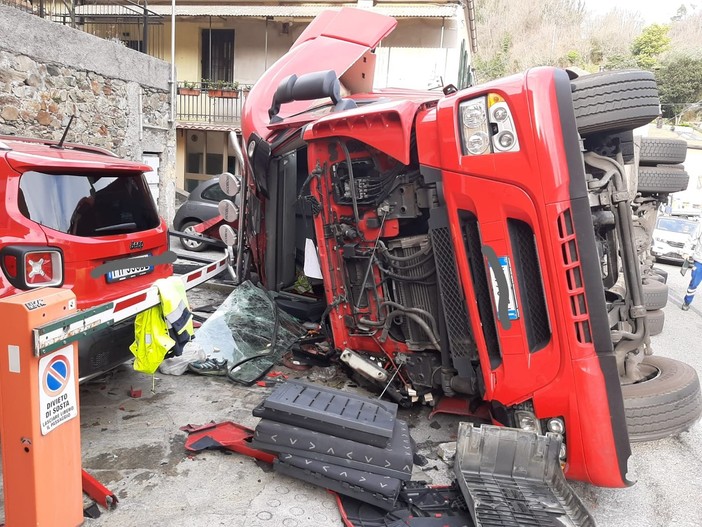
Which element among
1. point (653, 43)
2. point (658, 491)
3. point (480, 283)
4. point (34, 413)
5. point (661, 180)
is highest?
point (653, 43)

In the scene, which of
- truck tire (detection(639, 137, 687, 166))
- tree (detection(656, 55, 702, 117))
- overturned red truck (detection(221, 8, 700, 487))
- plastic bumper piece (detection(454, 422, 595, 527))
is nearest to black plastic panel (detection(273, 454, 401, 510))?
plastic bumper piece (detection(454, 422, 595, 527))

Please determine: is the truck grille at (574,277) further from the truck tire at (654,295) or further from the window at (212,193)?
the window at (212,193)

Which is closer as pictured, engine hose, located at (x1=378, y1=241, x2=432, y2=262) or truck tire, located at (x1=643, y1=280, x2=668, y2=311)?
engine hose, located at (x1=378, y1=241, x2=432, y2=262)

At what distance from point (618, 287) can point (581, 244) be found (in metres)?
0.96

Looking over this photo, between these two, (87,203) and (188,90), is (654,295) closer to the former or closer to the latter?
(87,203)

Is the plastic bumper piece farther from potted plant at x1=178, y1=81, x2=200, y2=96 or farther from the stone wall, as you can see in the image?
potted plant at x1=178, y1=81, x2=200, y2=96

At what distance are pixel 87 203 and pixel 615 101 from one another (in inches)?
126

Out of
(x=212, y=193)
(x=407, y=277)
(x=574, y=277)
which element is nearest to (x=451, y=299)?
(x=407, y=277)

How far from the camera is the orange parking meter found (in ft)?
7.10

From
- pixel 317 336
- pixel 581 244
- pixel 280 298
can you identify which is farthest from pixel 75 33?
pixel 581 244

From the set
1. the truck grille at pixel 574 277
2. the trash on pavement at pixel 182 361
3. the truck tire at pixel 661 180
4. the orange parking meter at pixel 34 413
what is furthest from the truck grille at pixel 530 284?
the truck tire at pixel 661 180

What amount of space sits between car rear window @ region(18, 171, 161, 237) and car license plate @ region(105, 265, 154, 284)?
0.87 feet

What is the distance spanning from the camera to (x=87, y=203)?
335 centimetres

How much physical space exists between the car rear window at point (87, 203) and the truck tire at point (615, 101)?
2990 millimetres
